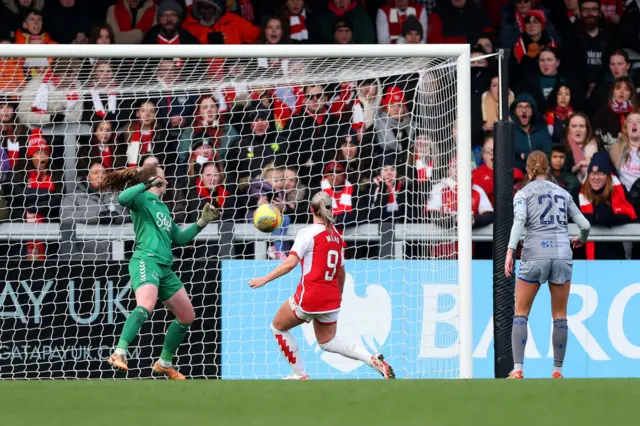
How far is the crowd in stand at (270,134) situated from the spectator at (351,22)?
0.39 ft

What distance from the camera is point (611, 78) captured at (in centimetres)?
1149

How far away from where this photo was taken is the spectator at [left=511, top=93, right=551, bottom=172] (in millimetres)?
10727

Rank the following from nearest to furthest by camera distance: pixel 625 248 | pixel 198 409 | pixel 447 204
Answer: pixel 198 409 → pixel 447 204 → pixel 625 248

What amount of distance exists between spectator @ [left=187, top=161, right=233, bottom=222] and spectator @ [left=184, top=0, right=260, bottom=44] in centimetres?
212

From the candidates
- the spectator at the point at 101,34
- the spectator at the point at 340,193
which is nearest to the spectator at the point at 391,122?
the spectator at the point at 340,193

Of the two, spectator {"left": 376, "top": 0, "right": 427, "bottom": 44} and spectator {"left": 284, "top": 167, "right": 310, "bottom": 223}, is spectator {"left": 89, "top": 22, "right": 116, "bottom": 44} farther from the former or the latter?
spectator {"left": 376, "top": 0, "right": 427, "bottom": 44}

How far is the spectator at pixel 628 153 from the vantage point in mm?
10500

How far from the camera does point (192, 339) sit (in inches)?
367

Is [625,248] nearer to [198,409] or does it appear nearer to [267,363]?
[267,363]

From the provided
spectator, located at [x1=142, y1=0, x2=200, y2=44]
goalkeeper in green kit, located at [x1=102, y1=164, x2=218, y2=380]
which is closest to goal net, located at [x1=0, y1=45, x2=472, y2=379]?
goalkeeper in green kit, located at [x1=102, y1=164, x2=218, y2=380]

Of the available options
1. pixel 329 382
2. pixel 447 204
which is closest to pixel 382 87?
pixel 447 204

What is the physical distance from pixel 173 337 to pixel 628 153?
4.75 meters

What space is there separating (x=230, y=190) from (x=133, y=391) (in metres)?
5.34

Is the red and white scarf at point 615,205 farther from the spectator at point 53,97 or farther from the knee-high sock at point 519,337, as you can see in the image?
the spectator at point 53,97
